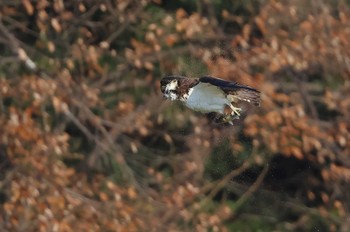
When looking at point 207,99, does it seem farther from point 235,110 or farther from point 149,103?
point 149,103

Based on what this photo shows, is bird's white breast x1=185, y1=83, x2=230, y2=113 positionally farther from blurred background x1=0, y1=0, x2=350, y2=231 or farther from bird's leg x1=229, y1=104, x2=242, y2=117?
blurred background x1=0, y1=0, x2=350, y2=231

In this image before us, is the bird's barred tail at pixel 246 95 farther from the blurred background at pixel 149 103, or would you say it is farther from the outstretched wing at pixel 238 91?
the blurred background at pixel 149 103

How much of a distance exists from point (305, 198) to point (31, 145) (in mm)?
1583

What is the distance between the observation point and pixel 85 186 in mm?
5672

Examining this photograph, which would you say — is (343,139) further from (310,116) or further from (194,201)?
(194,201)

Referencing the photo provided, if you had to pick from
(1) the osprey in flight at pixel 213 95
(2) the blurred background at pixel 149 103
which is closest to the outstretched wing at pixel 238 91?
(1) the osprey in flight at pixel 213 95

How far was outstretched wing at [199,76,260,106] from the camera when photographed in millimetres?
2660

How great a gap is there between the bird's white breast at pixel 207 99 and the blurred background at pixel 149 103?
2684 mm

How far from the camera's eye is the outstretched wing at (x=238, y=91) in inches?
105

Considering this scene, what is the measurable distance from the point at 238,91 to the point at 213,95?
80 mm

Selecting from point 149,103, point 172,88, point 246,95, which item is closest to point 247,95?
point 246,95

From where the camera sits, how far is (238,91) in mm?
2688

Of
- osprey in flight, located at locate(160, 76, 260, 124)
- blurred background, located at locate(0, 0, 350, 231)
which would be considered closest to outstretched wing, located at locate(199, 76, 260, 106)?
osprey in flight, located at locate(160, 76, 260, 124)

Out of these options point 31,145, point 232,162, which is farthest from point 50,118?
point 232,162
